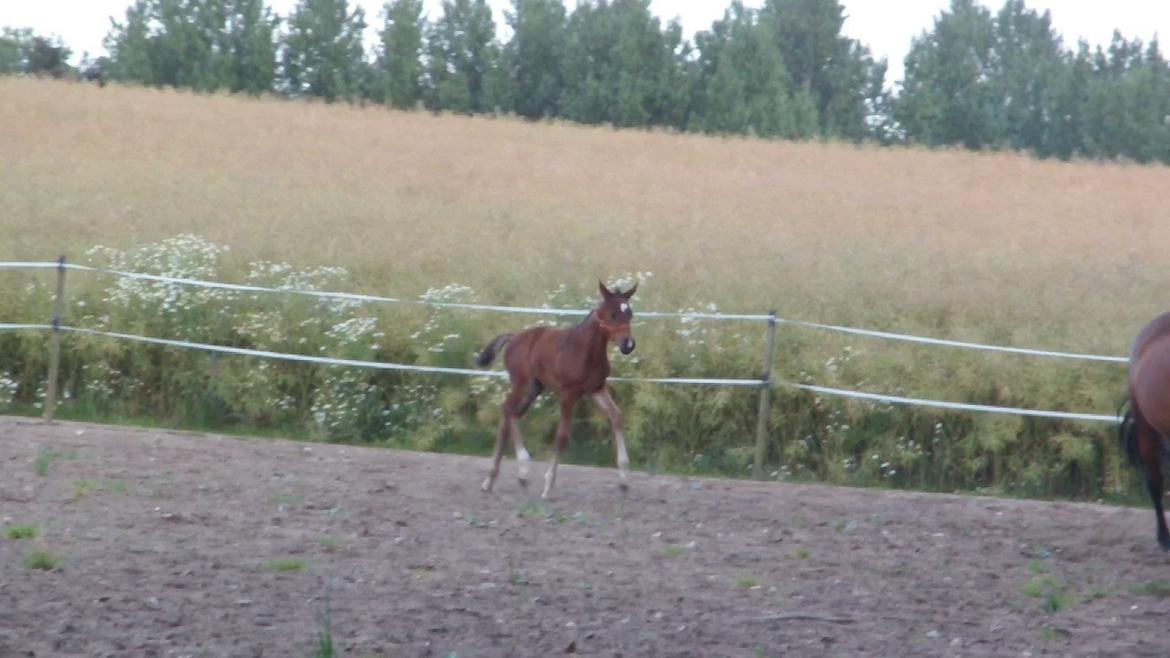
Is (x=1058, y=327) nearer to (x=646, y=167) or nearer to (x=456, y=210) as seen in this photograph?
(x=456, y=210)

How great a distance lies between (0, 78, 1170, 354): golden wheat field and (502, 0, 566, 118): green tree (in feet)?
41.5

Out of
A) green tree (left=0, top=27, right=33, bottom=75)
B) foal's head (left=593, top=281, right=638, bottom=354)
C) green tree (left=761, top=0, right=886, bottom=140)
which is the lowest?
foal's head (left=593, top=281, right=638, bottom=354)

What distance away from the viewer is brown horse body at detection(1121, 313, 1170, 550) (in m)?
7.97

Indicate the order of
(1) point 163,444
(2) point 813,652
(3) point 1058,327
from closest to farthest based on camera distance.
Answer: (2) point 813,652 < (1) point 163,444 < (3) point 1058,327

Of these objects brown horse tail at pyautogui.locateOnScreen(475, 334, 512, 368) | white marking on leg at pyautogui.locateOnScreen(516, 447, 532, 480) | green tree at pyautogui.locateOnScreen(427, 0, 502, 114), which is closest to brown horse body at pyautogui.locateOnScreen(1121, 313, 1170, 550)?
white marking on leg at pyautogui.locateOnScreen(516, 447, 532, 480)

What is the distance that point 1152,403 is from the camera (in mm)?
8039

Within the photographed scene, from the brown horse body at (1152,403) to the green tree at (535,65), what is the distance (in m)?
34.8

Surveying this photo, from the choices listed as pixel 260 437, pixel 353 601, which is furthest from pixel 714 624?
pixel 260 437

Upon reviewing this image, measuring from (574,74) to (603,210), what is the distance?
2332 cm

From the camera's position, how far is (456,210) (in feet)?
63.3

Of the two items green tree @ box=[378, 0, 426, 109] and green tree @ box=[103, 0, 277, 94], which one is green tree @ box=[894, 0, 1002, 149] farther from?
green tree @ box=[103, 0, 277, 94]

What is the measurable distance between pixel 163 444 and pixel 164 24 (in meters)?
33.7

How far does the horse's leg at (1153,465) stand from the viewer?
8.41m

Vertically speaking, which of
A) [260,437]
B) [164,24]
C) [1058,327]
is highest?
[164,24]
